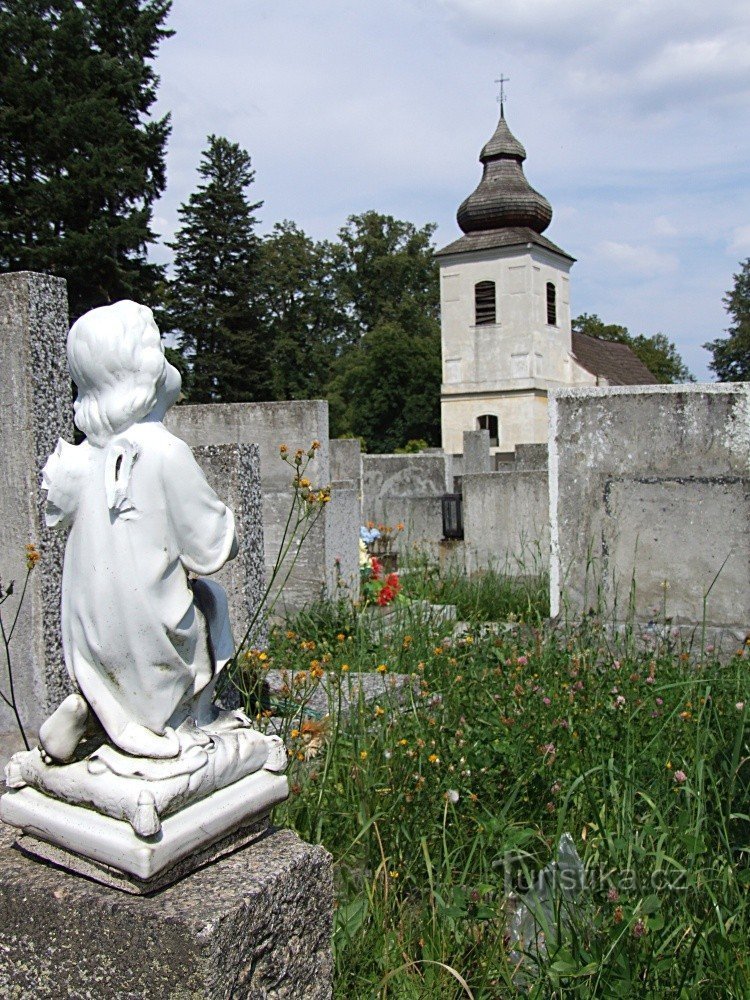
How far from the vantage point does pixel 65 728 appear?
2.02 metres

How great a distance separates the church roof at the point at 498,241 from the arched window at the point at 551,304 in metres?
1.44

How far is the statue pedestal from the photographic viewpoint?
181 cm

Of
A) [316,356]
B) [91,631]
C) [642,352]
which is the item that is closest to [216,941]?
[91,631]

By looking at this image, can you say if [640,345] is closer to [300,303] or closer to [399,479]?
[300,303]

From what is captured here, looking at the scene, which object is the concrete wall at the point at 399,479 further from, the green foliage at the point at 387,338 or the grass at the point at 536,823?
the green foliage at the point at 387,338

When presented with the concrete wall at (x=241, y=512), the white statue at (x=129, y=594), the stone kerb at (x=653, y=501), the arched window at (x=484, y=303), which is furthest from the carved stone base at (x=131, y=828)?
the arched window at (x=484, y=303)

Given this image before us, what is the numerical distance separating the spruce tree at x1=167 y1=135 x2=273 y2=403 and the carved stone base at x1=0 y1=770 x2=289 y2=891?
3238 cm

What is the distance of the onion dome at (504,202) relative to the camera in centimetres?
3884

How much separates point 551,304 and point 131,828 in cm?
3850

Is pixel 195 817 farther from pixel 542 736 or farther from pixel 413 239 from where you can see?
pixel 413 239

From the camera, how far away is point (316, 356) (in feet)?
153

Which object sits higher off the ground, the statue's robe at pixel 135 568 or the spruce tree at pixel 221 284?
the spruce tree at pixel 221 284

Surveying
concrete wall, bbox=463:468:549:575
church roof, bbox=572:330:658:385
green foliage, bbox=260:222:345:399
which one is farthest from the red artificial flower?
green foliage, bbox=260:222:345:399

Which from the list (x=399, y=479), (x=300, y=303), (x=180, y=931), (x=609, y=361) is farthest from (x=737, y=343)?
(x=180, y=931)
